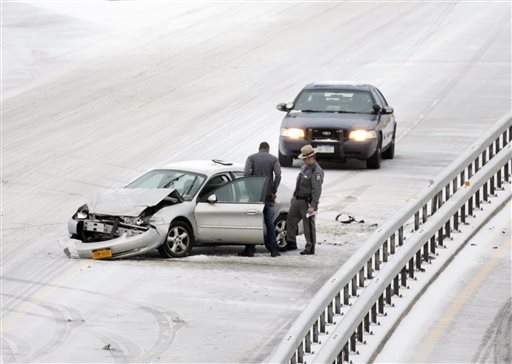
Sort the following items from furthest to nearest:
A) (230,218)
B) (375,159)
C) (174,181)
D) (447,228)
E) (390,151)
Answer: (390,151) → (375,159) → (174,181) → (230,218) → (447,228)

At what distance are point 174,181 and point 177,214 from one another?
963 mm

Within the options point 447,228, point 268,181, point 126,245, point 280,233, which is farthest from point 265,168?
point 447,228

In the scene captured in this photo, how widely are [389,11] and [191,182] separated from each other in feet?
90.5

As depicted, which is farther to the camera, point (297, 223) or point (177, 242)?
point (297, 223)

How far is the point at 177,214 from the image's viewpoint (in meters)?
20.3

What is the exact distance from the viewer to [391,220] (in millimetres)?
15844

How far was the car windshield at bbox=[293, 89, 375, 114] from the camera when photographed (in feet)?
92.1

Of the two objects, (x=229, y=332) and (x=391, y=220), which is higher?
(x=391, y=220)

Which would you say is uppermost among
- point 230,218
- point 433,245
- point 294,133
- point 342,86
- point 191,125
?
point 342,86

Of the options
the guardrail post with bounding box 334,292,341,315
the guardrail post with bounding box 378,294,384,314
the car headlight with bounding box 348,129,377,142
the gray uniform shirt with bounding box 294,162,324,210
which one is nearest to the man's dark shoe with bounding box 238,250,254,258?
the gray uniform shirt with bounding box 294,162,324,210

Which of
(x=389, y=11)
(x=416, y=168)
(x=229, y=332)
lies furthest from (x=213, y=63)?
(x=229, y=332)

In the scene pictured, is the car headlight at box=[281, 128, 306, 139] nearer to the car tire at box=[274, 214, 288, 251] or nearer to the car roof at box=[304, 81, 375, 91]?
the car roof at box=[304, 81, 375, 91]

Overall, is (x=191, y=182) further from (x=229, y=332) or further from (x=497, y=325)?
(x=497, y=325)

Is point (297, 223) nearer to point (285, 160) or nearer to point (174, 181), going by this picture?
point (174, 181)
